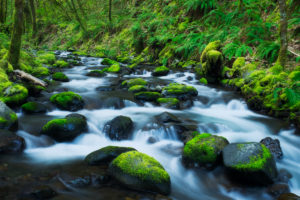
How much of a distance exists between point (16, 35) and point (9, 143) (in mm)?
4376

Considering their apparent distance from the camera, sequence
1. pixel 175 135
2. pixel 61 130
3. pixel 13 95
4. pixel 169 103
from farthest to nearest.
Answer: pixel 169 103
pixel 13 95
pixel 175 135
pixel 61 130

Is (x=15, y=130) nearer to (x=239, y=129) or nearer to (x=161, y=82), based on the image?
(x=239, y=129)

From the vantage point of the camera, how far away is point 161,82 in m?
8.34

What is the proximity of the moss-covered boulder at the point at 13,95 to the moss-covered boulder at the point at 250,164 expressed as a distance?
460cm

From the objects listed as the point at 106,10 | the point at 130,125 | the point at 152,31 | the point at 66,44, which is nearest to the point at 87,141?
the point at 130,125

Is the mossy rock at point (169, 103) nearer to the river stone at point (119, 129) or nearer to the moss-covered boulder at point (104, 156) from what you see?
the river stone at point (119, 129)

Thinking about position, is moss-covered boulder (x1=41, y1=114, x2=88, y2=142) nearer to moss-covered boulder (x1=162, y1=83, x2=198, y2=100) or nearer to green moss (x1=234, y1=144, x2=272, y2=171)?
green moss (x1=234, y1=144, x2=272, y2=171)

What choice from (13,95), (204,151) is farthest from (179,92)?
(13,95)

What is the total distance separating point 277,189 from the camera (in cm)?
285

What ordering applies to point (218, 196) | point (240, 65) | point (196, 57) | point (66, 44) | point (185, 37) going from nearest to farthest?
point (218, 196), point (240, 65), point (196, 57), point (185, 37), point (66, 44)

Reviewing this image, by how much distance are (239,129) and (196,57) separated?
6.25 m

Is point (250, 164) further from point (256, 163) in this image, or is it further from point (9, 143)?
point (9, 143)

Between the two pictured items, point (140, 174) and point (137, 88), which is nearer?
point (140, 174)

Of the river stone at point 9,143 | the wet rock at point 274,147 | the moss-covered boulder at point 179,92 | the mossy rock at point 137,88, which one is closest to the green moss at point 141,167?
the river stone at point 9,143
